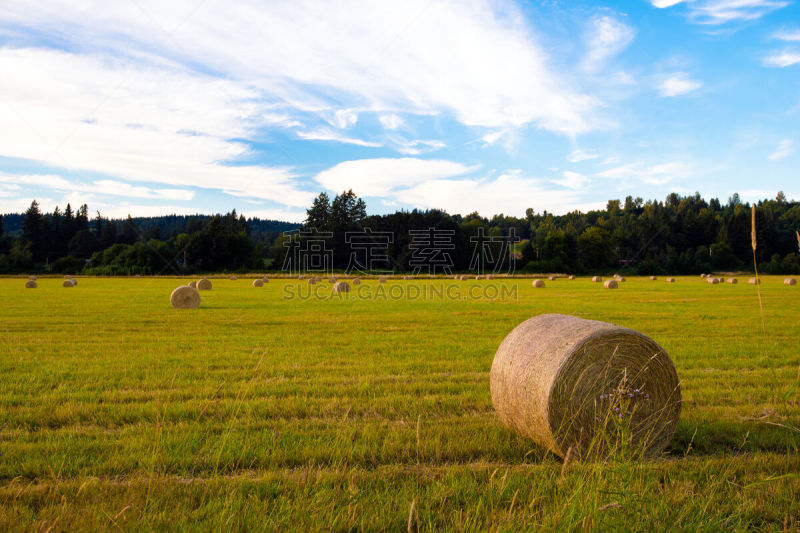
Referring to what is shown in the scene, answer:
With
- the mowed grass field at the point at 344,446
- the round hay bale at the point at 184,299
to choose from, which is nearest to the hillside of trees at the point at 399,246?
the round hay bale at the point at 184,299

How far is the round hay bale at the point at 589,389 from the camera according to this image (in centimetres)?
559

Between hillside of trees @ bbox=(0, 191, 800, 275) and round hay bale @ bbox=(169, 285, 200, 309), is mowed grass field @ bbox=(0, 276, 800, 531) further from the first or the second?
hillside of trees @ bbox=(0, 191, 800, 275)

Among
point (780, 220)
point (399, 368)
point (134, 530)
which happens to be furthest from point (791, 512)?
point (780, 220)

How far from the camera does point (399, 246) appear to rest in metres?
88.4

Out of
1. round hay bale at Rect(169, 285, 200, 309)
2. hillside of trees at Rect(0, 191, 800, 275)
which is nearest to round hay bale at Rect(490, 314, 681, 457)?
round hay bale at Rect(169, 285, 200, 309)

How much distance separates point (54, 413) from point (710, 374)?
11129mm

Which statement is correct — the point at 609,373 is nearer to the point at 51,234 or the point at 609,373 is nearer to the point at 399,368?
the point at 399,368

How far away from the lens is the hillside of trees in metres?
88.2

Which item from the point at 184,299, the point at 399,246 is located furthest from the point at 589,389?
the point at 399,246

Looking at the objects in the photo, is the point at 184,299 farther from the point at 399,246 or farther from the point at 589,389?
the point at 399,246

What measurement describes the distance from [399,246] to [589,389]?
82826 millimetres

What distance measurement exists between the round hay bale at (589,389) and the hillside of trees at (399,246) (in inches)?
2912

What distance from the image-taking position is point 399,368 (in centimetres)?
985

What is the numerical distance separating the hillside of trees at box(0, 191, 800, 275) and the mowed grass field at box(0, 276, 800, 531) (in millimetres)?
69987
